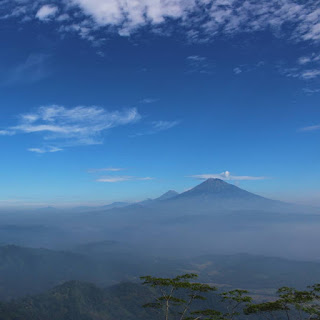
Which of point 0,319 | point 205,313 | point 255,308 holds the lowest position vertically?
point 0,319

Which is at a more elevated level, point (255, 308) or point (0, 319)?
point (255, 308)

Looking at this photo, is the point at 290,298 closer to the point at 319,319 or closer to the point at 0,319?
the point at 319,319

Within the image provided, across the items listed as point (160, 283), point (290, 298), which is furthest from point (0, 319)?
point (290, 298)

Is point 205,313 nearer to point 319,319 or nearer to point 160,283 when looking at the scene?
point 160,283

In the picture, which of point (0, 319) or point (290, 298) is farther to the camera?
point (0, 319)

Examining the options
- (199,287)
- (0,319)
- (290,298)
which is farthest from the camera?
(0,319)

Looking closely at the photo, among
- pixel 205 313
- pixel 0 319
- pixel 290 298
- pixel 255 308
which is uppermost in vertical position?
pixel 290 298

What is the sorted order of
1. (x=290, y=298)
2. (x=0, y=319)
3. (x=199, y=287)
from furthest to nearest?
1. (x=0, y=319)
2. (x=199, y=287)
3. (x=290, y=298)

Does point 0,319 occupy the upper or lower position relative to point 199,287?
lower

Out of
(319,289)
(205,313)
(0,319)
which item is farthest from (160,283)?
(0,319)
